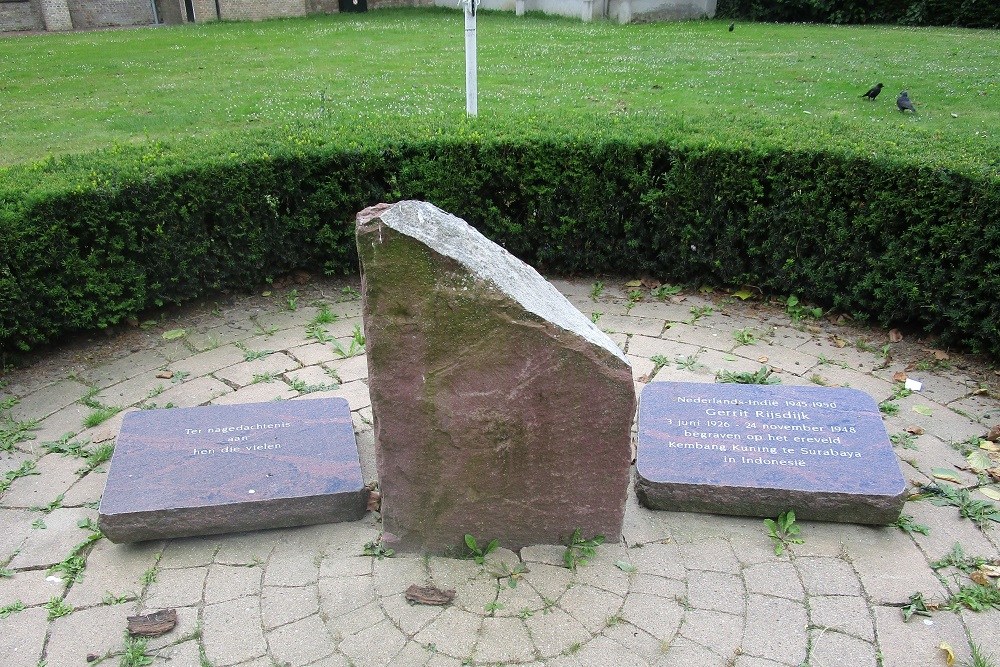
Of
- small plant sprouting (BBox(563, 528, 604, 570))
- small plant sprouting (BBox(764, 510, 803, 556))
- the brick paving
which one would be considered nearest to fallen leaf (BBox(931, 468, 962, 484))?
the brick paving

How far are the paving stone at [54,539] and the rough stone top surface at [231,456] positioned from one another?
346 mm

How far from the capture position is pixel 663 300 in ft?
20.9

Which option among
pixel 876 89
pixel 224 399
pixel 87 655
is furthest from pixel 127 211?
pixel 876 89

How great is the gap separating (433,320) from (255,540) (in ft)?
4.98

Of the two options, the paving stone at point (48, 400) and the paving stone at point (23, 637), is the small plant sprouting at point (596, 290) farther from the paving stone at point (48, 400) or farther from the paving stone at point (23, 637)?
the paving stone at point (23, 637)

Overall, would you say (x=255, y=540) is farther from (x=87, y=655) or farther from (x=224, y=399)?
(x=224, y=399)

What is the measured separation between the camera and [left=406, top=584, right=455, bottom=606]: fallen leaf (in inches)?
137

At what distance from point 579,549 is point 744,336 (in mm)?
2641

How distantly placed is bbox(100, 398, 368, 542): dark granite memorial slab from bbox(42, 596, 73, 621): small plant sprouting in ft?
1.11

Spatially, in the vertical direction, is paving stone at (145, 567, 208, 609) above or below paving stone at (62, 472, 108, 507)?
below

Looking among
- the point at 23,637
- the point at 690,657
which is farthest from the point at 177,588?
the point at 690,657

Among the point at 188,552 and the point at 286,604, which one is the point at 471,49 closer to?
the point at 188,552

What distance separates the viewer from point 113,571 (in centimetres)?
→ 367

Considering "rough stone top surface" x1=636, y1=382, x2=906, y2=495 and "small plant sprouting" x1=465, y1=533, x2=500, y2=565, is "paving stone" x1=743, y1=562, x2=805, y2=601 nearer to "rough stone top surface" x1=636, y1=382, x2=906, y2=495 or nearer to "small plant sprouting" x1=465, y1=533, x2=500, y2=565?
"rough stone top surface" x1=636, y1=382, x2=906, y2=495
